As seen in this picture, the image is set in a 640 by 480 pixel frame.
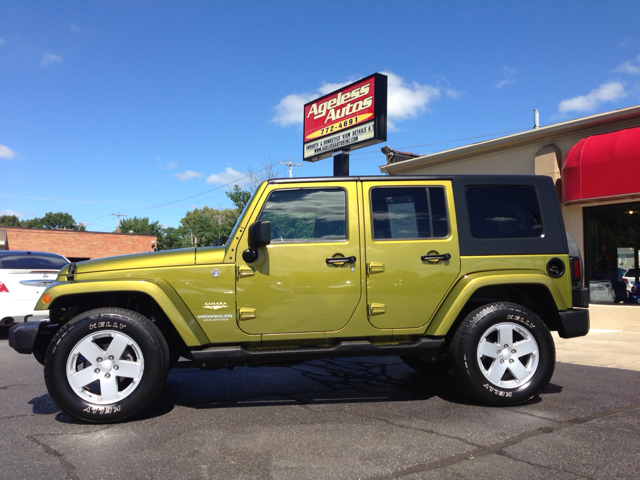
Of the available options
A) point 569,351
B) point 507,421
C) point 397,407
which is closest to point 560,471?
point 507,421

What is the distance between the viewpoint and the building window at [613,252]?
10.6 meters

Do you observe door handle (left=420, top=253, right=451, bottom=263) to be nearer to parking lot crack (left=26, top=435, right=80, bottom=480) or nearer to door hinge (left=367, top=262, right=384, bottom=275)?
door hinge (left=367, top=262, right=384, bottom=275)

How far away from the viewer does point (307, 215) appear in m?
4.50

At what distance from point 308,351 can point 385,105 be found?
34.8ft

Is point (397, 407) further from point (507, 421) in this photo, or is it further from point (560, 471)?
point (560, 471)

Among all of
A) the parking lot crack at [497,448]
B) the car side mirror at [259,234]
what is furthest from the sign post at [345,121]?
the parking lot crack at [497,448]

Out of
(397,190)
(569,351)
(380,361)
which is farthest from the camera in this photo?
(569,351)

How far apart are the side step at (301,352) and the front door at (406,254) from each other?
0.19 m

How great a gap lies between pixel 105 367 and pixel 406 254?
262 centimetres

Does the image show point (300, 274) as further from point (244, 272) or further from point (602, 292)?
point (602, 292)

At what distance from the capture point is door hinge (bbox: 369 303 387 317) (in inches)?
172

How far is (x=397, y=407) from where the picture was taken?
4434 mm

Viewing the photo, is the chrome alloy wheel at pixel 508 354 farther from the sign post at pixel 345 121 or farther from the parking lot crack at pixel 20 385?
the sign post at pixel 345 121

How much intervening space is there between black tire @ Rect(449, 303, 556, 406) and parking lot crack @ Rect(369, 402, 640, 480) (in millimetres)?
467
